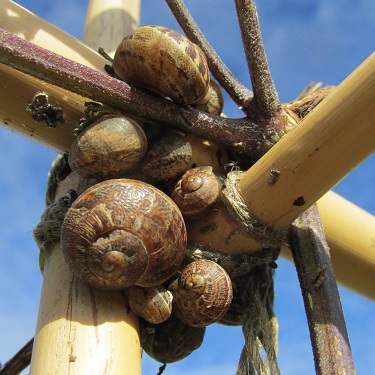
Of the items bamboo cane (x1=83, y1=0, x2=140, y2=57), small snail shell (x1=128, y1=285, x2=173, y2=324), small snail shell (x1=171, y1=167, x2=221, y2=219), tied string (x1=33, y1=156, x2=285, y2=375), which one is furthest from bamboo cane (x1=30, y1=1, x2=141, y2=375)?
bamboo cane (x1=83, y1=0, x2=140, y2=57)

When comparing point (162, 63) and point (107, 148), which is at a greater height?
point (162, 63)

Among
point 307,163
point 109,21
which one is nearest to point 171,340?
point 307,163

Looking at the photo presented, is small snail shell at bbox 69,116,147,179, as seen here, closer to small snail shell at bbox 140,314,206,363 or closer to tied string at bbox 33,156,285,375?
tied string at bbox 33,156,285,375

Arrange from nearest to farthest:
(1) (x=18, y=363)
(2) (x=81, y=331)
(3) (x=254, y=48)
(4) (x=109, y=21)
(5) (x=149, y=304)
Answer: (2) (x=81, y=331) < (5) (x=149, y=304) < (3) (x=254, y=48) < (1) (x=18, y=363) < (4) (x=109, y=21)

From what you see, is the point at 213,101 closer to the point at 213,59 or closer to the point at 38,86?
the point at 213,59

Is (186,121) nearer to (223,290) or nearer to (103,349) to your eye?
(223,290)
